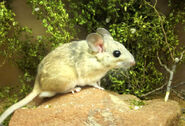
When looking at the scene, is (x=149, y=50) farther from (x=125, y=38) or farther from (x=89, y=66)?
(x=89, y=66)

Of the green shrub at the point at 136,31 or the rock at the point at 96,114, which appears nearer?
the rock at the point at 96,114

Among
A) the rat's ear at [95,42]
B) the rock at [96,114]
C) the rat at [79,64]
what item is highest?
the rat's ear at [95,42]

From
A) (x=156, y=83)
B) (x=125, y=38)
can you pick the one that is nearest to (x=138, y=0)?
→ (x=125, y=38)

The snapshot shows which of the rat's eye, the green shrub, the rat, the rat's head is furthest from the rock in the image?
the green shrub

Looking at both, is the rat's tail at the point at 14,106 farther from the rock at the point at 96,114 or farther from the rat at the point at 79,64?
the rock at the point at 96,114

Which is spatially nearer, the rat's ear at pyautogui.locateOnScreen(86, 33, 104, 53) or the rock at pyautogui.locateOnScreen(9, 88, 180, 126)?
the rock at pyautogui.locateOnScreen(9, 88, 180, 126)

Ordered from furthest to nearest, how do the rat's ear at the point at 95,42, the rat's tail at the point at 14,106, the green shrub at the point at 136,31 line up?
the green shrub at the point at 136,31 < the rat's ear at the point at 95,42 < the rat's tail at the point at 14,106

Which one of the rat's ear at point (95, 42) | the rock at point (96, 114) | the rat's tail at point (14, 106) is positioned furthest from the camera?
the rat's ear at point (95, 42)

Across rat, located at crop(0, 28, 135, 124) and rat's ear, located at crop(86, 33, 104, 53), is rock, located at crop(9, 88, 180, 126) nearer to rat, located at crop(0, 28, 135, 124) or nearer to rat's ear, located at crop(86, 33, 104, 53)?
rat, located at crop(0, 28, 135, 124)

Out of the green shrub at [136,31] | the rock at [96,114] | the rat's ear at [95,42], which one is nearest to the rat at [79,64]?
the rat's ear at [95,42]

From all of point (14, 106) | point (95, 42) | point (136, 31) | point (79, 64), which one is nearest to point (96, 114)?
point (79, 64)
